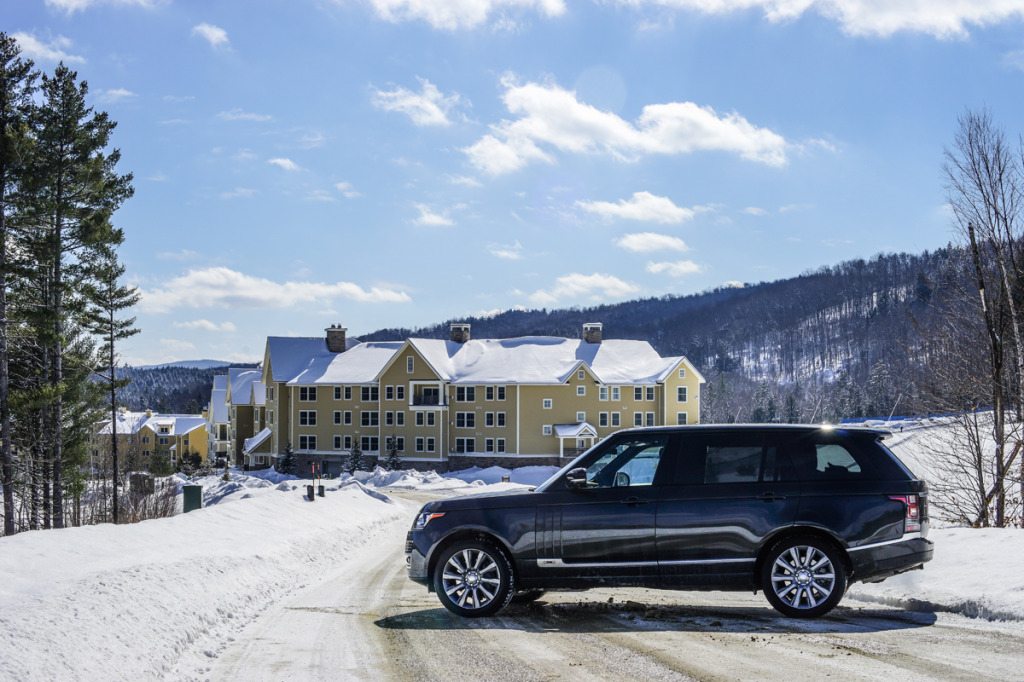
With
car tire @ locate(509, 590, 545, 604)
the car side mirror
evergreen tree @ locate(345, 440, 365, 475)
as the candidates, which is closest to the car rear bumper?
the car side mirror

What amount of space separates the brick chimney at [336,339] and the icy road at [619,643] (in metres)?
62.6

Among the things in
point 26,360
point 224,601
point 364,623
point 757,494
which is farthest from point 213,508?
point 26,360

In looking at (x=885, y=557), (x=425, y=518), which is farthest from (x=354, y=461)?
(x=885, y=557)

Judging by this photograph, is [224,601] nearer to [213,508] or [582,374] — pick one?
[213,508]

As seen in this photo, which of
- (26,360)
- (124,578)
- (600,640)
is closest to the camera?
(600,640)

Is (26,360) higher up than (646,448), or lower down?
higher up

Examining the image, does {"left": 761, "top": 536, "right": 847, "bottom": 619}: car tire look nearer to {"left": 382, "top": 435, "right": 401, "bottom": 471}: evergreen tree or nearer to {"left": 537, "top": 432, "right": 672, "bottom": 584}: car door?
{"left": 537, "top": 432, "right": 672, "bottom": 584}: car door

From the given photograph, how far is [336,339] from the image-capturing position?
232 ft

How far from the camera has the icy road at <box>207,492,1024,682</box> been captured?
6.11m

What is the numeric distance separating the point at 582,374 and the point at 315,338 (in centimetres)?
2620

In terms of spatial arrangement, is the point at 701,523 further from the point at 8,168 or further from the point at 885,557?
the point at 8,168

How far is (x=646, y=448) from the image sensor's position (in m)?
8.48

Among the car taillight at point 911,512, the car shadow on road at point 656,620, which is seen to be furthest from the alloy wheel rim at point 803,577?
the car taillight at point 911,512

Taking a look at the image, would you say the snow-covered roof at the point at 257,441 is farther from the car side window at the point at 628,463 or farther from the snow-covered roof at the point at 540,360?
the car side window at the point at 628,463
